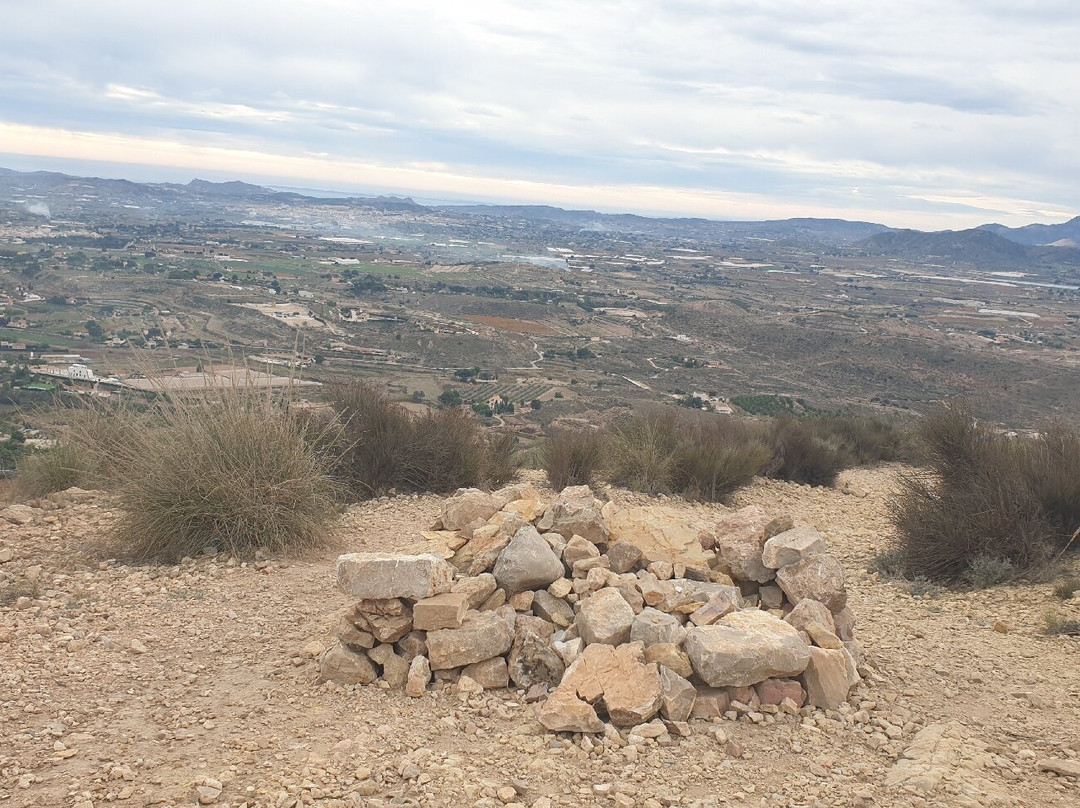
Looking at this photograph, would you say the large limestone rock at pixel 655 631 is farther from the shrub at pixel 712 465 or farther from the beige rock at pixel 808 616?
the shrub at pixel 712 465

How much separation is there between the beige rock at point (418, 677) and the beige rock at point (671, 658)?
53.1 inches

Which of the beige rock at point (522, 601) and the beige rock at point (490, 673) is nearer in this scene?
the beige rock at point (490, 673)

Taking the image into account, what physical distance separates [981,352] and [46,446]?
170 feet

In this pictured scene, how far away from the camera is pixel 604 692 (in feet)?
15.0

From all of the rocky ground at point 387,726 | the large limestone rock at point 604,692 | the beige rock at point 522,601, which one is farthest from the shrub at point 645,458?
the large limestone rock at point 604,692

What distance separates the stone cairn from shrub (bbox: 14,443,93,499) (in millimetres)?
5775

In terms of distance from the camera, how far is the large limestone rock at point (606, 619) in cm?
498

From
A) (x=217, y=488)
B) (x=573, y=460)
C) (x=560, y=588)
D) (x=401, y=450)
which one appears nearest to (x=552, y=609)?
(x=560, y=588)

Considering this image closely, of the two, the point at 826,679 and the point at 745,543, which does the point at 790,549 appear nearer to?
the point at 745,543

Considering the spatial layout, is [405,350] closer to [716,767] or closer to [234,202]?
[716,767]

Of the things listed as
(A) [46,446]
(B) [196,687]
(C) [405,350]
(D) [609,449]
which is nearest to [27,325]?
(C) [405,350]

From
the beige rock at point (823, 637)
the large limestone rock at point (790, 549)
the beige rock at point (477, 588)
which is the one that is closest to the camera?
the beige rock at point (823, 637)

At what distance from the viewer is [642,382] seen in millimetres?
40781

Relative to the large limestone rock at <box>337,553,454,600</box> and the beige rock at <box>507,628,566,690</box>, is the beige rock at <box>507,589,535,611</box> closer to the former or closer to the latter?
the beige rock at <box>507,628,566,690</box>
